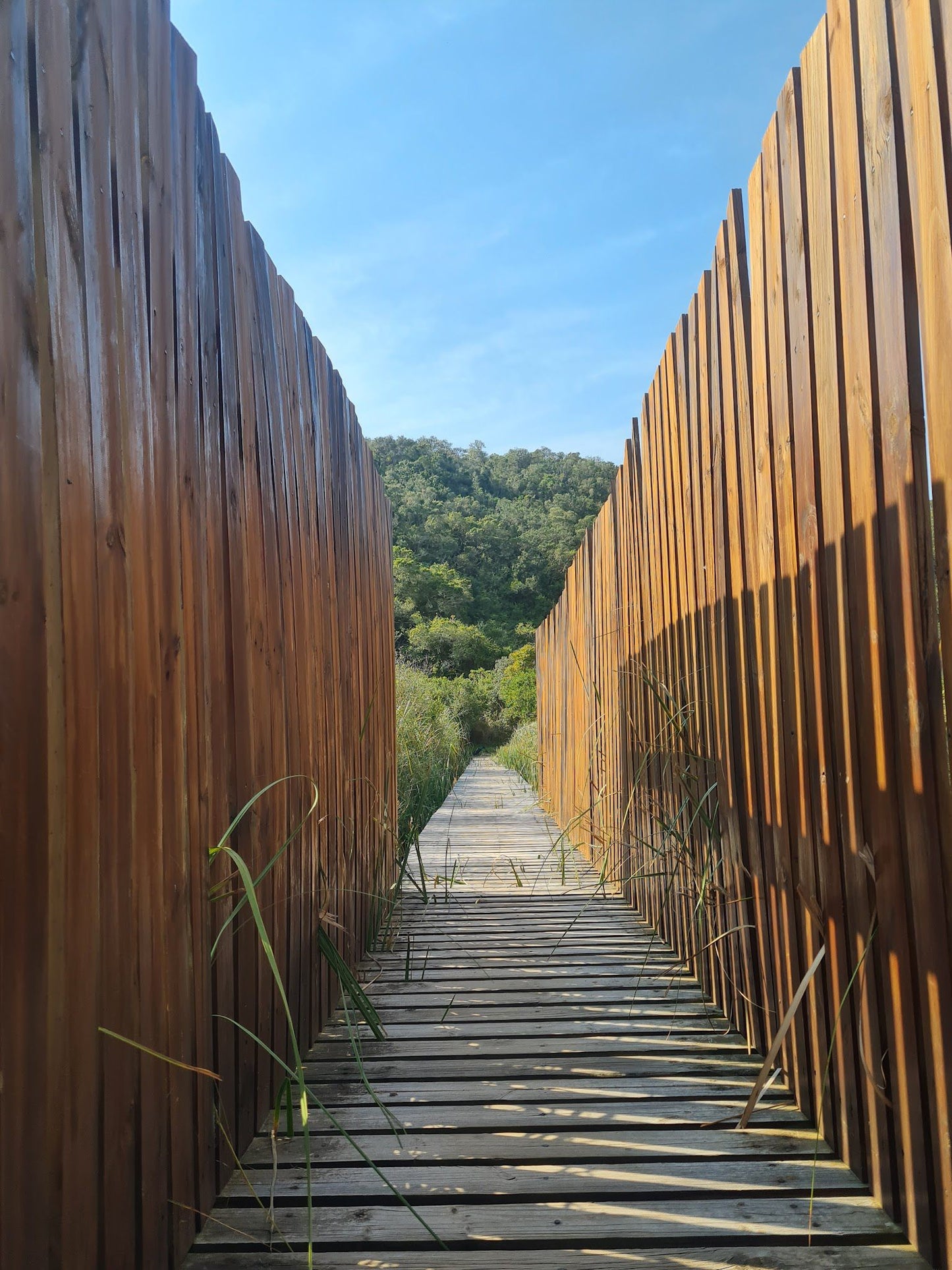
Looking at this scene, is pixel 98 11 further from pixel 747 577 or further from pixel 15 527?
pixel 747 577

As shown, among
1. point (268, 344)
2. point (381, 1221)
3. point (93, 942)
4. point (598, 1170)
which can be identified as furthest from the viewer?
point (268, 344)

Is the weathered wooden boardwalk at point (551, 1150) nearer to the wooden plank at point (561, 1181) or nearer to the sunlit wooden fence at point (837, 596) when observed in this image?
the wooden plank at point (561, 1181)

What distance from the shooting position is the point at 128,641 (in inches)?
45.8

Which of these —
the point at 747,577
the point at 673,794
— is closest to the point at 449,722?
the point at 673,794

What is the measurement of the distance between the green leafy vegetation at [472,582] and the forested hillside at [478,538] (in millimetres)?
74

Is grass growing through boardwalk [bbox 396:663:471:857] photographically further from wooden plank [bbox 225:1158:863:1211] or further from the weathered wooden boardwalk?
wooden plank [bbox 225:1158:863:1211]

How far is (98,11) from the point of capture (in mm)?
1118

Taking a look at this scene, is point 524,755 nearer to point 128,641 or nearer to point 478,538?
point 128,641

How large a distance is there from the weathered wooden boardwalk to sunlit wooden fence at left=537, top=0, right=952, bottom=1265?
0.44 ft

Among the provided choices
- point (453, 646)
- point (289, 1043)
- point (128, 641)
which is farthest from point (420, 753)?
point (453, 646)

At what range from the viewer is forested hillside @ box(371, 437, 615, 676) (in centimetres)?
3378

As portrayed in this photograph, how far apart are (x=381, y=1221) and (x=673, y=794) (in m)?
1.79

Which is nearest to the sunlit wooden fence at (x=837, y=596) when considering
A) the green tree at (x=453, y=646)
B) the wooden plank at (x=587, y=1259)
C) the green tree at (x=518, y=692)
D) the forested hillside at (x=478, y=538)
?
the wooden plank at (x=587, y=1259)

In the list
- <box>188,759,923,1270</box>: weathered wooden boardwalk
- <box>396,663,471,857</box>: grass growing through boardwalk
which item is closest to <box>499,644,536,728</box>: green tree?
<box>396,663,471,857</box>: grass growing through boardwalk
